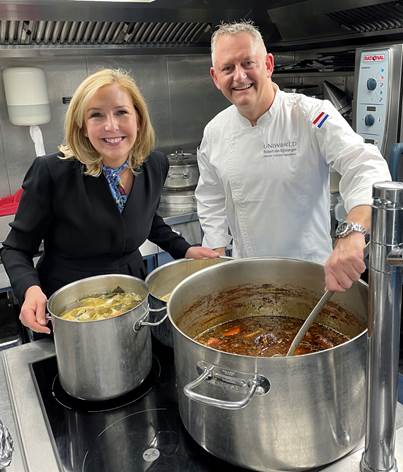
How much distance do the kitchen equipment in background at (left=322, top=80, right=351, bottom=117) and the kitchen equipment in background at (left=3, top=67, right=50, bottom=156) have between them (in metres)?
1.65

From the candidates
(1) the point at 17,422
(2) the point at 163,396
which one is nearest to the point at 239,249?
(2) the point at 163,396

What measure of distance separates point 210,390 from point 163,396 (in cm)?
28

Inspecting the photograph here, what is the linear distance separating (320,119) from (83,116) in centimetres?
74

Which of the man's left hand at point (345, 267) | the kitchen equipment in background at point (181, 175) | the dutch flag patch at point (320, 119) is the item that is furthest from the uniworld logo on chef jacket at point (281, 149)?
the kitchen equipment in background at point (181, 175)

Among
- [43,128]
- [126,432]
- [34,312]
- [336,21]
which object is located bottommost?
[126,432]

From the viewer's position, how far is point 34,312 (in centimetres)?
101

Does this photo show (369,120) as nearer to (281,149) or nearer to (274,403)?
(281,149)

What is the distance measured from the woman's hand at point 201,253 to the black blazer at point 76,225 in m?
0.11

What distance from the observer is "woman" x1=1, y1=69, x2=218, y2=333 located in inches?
51.2

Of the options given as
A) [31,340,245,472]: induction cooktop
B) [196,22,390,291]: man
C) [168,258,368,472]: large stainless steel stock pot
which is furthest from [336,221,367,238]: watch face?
[196,22,390,291]: man

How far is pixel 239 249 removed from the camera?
1919mm

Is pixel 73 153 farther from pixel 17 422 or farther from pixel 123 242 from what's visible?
pixel 17 422

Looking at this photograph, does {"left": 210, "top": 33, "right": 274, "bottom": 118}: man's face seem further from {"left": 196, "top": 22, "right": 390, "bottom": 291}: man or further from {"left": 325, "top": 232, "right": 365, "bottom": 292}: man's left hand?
{"left": 325, "top": 232, "right": 365, "bottom": 292}: man's left hand

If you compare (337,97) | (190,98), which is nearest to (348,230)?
(337,97)
